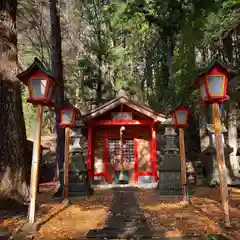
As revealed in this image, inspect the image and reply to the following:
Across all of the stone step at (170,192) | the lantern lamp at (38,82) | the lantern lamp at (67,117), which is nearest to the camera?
the lantern lamp at (38,82)

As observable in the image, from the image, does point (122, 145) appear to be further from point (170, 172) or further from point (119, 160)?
point (170, 172)

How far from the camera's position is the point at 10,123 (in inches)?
291

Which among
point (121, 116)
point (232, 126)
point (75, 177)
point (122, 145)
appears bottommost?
point (75, 177)

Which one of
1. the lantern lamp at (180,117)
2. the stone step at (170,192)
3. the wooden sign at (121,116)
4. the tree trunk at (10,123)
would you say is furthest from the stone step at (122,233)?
the wooden sign at (121,116)

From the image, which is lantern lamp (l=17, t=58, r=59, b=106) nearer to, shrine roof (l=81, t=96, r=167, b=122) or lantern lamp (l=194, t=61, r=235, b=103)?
lantern lamp (l=194, t=61, r=235, b=103)

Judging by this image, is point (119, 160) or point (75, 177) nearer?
point (75, 177)

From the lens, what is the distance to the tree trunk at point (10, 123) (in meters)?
7.15

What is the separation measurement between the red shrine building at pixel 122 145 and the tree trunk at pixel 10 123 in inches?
276

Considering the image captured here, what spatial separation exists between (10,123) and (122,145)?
8.36 metres

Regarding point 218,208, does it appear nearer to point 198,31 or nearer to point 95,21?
point 198,31

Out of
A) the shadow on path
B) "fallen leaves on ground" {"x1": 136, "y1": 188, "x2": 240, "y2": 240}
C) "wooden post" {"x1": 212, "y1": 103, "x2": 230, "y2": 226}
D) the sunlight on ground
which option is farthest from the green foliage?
the sunlight on ground

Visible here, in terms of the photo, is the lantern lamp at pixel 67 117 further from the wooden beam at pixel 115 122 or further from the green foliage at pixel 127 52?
the green foliage at pixel 127 52

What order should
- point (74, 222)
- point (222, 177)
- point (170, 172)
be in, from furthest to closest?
point (170, 172) → point (74, 222) → point (222, 177)

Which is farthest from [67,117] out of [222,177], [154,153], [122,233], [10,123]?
[154,153]
